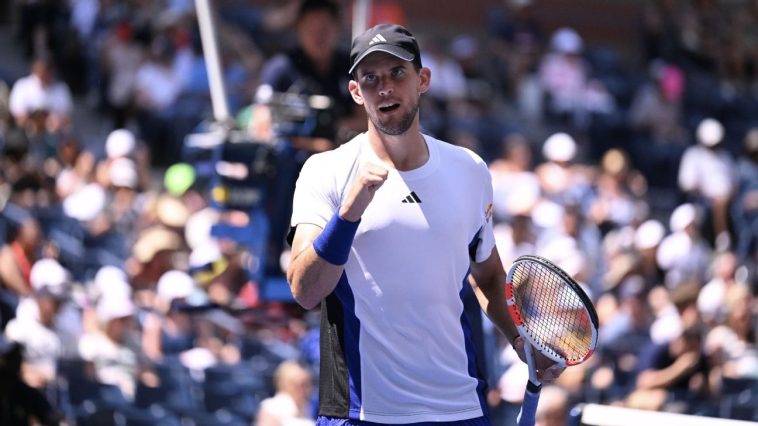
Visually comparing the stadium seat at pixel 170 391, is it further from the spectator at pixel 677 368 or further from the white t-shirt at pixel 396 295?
the white t-shirt at pixel 396 295

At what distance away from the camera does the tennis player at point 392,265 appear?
14.8ft

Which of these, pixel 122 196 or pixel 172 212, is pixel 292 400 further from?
pixel 122 196

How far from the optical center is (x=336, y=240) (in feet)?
14.1

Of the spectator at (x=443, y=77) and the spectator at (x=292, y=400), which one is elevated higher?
the spectator at (x=443, y=77)

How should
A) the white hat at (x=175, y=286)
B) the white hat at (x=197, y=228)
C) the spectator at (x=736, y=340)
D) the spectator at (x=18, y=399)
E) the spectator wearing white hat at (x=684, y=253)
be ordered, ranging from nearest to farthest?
the spectator at (x=18, y=399)
the spectator at (x=736, y=340)
the white hat at (x=175, y=286)
the white hat at (x=197, y=228)
the spectator wearing white hat at (x=684, y=253)

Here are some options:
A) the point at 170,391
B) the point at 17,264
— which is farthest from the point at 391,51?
the point at 17,264

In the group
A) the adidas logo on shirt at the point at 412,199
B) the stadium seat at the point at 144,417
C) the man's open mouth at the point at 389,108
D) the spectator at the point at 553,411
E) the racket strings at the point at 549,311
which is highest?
the man's open mouth at the point at 389,108

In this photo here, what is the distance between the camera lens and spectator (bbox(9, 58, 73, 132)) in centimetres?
1405

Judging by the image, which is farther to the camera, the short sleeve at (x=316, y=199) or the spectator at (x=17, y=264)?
the spectator at (x=17, y=264)

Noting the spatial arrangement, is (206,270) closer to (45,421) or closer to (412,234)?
(45,421)

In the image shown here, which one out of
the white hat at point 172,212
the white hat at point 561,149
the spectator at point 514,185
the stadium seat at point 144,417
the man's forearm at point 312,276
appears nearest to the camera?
the man's forearm at point 312,276

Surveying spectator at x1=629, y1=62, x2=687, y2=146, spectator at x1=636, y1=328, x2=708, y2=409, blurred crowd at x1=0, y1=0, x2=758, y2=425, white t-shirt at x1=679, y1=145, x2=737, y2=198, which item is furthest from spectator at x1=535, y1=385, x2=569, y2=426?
spectator at x1=629, y1=62, x2=687, y2=146

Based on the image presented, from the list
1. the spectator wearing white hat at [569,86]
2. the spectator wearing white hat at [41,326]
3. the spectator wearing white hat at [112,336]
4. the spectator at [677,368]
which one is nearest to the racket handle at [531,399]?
the spectator at [677,368]

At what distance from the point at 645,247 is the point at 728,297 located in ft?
4.82
